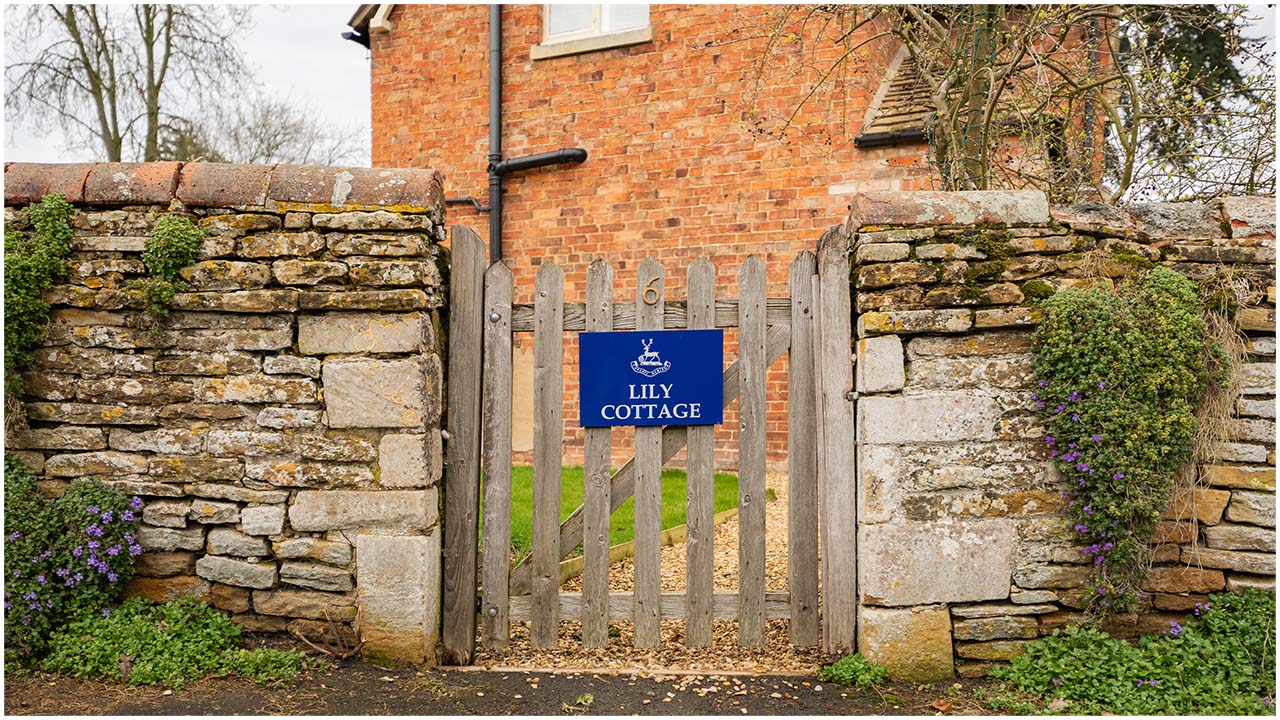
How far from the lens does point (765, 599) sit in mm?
3955

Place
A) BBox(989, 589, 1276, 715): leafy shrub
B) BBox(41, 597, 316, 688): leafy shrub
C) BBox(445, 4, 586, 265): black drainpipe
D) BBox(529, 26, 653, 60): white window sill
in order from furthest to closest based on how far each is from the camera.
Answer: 1. BBox(445, 4, 586, 265): black drainpipe
2. BBox(529, 26, 653, 60): white window sill
3. BBox(41, 597, 316, 688): leafy shrub
4. BBox(989, 589, 1276, 715): leafy shrub

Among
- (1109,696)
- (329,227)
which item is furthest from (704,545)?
(329,227)

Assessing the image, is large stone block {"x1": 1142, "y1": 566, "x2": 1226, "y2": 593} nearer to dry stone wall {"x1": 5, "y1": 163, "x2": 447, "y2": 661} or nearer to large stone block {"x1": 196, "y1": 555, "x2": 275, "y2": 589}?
dry stone wall {"x1": 5, "y1": 163, "x2": 447, "y2": 661}

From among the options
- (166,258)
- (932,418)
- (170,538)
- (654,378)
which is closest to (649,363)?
(654,378)

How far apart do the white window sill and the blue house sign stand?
530 cm

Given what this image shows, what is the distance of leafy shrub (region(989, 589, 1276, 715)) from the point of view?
10.6ft

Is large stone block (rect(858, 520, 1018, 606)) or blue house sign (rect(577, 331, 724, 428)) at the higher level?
blue house sign (rect(577, 331, 724, 428))

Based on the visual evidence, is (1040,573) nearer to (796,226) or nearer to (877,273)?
(877,273)

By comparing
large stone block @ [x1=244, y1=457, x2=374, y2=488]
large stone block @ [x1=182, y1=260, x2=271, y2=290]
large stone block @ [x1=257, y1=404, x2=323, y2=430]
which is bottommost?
large stone block @ [x1=244, y1=457, x2=374, y2=488]

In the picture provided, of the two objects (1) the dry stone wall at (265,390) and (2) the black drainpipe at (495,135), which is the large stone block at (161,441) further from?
(2) the black drainpipe at (495,135)

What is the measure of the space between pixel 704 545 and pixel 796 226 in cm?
452

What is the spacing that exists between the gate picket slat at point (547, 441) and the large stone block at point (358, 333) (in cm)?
58

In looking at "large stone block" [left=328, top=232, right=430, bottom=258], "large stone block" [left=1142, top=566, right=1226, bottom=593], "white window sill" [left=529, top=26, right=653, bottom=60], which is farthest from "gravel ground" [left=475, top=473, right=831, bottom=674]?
"white window sill" [left=529, top=26, right=653, bottom=60]

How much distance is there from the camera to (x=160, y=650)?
356 cm
